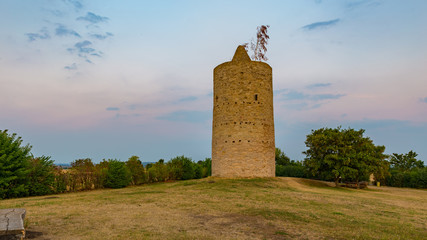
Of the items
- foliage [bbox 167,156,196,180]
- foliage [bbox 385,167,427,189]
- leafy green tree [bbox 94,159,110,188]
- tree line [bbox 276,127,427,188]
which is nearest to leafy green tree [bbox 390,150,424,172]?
foliage [bbox 385,167,427,189]

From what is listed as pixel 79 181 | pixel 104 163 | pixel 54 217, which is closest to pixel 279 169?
pixel 104 163

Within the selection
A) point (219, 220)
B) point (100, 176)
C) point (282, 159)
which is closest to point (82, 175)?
point (100, 176)

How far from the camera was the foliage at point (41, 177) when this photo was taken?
57.1 feet

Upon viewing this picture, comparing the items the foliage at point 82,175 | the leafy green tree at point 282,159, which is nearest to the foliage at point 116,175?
the foliage at point 82,175

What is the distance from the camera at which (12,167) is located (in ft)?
53.5

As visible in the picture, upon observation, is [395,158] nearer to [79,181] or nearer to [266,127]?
[266,127]

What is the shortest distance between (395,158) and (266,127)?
3205 cm

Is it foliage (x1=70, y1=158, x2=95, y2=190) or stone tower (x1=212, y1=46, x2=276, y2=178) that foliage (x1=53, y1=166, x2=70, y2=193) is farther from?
stone tower (x1=212, y1=46, x2=276, y2=178)

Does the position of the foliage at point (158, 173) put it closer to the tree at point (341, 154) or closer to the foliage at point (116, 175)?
the foliage at point (116, 175)

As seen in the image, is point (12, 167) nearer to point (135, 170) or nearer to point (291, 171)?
point (135, 170)

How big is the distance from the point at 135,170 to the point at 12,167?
33.5ft

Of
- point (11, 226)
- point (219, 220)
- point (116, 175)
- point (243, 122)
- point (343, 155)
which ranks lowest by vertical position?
point (219, 220)

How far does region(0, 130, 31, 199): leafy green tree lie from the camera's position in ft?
51.7

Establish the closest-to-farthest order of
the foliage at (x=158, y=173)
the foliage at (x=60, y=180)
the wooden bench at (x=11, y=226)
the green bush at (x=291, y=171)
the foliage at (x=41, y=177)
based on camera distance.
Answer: the wooden bench at (x=11, y=226)
the foliage at (x=41, y=177)
the foliage at (x=60, y=180)
the foliage at (x=158, y=173)
the green bush at (x=291, y=171)
